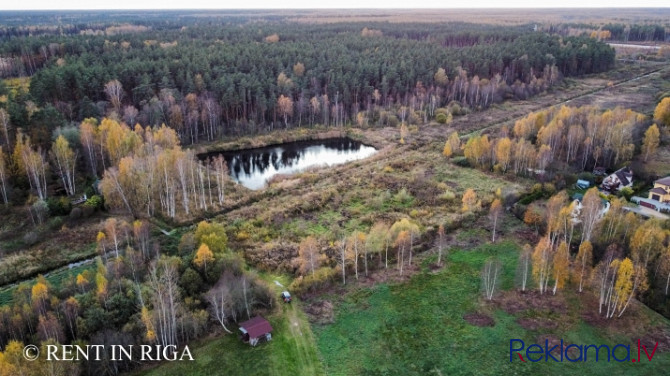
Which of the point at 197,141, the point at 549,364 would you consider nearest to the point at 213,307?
the point at 549,364

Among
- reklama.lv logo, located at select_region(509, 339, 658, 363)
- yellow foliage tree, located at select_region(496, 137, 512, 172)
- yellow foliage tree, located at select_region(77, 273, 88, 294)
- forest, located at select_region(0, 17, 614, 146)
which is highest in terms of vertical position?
forest, located at select_region(0, 17, 614, 146)

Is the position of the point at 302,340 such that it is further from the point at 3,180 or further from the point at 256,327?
the point at 3,180

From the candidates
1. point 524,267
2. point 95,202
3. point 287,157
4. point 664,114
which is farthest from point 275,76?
point 524,267

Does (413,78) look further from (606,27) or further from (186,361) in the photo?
(606,27)

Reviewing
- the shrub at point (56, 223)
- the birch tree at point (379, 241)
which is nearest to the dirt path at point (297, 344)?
the birch tree at point (379, 241)

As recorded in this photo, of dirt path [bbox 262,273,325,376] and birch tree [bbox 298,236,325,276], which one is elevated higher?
birch tree [bbox 298,236,325,276]

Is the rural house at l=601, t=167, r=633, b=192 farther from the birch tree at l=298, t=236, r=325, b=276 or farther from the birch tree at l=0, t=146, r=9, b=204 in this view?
the birch tree at l=0, t=146, r=9, b=204

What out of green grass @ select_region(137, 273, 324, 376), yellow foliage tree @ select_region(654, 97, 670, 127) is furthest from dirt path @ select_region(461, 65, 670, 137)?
green grass @ select_region(137, 273, 324, 376)

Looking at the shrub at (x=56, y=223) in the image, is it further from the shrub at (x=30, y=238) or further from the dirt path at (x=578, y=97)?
the dirt path at (x=578, y=97)
